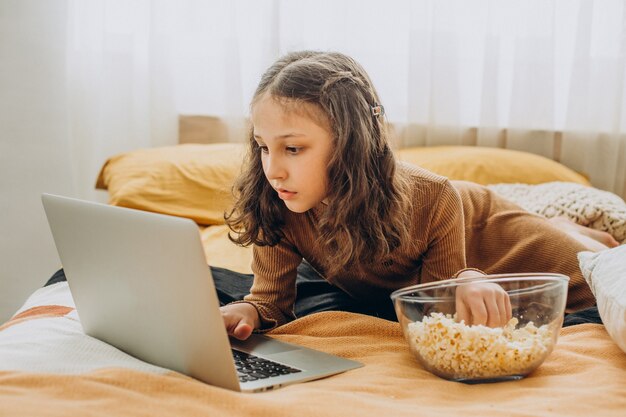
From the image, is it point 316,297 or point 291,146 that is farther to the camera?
point 316,297

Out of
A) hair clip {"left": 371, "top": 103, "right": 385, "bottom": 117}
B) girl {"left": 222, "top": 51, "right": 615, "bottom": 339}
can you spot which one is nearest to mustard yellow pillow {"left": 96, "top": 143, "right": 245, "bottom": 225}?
girl {"left": 222, "top": 51, "right": 615, "bottom": 339}

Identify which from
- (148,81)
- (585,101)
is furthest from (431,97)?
(148,81)

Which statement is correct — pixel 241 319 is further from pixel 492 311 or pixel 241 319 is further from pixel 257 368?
pixel 492 311

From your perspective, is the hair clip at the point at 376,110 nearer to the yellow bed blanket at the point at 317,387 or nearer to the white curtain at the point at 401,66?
the yellow bed blanket at the point at 317,387

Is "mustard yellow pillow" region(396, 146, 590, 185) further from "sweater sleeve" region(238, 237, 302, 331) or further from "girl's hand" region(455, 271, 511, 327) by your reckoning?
"girl's hand" region(455, 271, 511, 327)

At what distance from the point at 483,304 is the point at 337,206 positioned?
311mm

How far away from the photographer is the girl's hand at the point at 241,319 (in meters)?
1.21

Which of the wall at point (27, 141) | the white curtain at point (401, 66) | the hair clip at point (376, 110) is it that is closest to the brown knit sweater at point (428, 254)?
the hair clip at point (376, 110)

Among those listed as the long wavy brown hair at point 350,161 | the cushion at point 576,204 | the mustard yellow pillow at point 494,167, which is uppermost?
the long wavy brown hair at point 350,161

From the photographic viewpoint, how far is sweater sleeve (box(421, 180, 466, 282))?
1.34 meters

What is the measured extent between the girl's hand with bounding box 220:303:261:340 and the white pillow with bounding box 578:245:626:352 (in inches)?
21.1

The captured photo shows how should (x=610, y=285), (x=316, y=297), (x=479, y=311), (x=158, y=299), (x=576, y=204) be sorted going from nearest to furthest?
1. (x=158, y=299)
2. (x=479, y=311)
3. (x=610, y=285)
4. (x=316, y=297)
5. (x=576, y=204)

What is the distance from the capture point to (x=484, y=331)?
1027mm

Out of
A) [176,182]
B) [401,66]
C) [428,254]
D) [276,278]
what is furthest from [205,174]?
[428,254]
